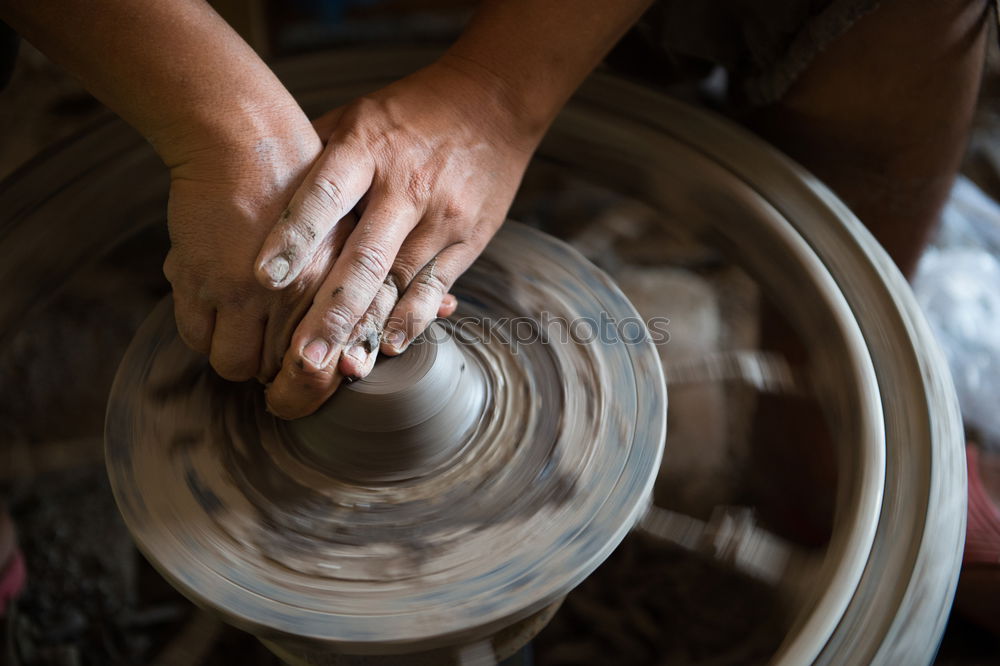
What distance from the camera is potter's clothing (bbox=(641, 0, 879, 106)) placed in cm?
125

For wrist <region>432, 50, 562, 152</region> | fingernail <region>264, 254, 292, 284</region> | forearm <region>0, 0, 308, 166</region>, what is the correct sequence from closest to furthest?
1. fingernail <region>264, 254, 292, 284</region>
2. forearm <region>0, 0, 308, 166</region>
3. wrist <region>432, 50, 562, 152</region>

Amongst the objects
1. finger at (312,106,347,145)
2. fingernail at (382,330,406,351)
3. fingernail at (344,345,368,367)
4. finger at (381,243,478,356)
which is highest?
finger at (312,106,347,145)

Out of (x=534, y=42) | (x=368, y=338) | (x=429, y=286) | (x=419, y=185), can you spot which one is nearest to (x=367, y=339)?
(x=368, y=338)

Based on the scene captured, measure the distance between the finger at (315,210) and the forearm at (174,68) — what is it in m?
0.08

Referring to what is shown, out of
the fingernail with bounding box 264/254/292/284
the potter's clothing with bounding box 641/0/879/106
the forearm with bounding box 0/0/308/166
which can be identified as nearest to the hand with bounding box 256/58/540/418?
the fingernail with bounding box 264/254/292/284

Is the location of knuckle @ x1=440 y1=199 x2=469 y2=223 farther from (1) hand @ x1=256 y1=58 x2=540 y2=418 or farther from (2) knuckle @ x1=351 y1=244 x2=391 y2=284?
(2) knuckle @ x1=351 y1=244 x2=391 y2=284

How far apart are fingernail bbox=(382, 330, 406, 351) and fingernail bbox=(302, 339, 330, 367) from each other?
Answer: 0.08 metres

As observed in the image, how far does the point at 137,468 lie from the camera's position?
1.03m

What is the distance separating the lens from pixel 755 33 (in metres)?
1.33

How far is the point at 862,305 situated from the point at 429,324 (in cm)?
63

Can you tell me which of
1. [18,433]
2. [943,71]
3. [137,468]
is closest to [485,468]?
[137,468]

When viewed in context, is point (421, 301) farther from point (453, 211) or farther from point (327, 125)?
point (327, 125)

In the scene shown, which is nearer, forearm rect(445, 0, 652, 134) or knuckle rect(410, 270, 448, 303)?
knuckle rect(410, 270, 448, 303)

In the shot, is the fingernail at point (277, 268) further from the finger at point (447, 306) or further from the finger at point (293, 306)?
the finger at point (447, 306)
